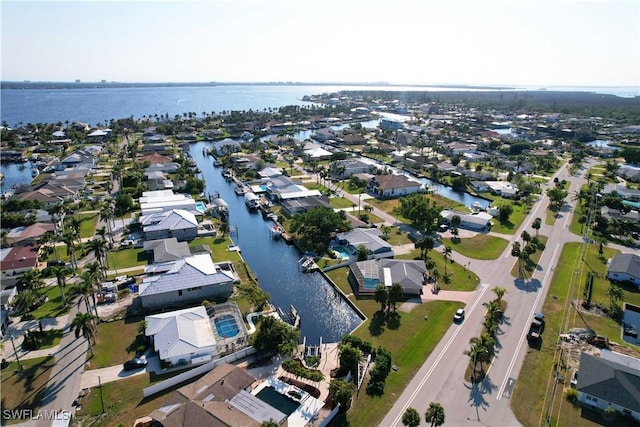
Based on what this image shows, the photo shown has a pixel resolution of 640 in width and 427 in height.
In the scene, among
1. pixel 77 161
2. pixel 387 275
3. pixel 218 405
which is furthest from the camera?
pixel 77 161

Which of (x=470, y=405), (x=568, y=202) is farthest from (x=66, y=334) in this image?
(x=568, y=202)

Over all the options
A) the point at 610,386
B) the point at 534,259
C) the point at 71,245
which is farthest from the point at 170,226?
the point at 610,386

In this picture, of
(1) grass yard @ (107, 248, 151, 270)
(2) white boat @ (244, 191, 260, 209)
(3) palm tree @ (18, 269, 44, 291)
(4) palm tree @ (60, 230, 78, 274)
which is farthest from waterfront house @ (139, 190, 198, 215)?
(3) palm tree @ (18, 269, 44, 291)

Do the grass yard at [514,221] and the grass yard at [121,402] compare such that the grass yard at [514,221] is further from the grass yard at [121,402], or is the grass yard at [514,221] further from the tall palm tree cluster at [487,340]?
the grass yard at [121,402]

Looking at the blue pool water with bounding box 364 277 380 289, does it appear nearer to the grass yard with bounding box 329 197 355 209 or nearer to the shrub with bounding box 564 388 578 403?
the shrub with bounding box 564 388 578 403

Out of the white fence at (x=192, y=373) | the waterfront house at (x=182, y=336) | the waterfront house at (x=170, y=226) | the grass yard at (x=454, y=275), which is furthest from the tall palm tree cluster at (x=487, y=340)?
the waterfront house at (x=170, y=226)

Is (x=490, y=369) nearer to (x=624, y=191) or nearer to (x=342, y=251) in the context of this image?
(x=342, y=251)

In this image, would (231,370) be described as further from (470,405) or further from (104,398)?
(470,405)
